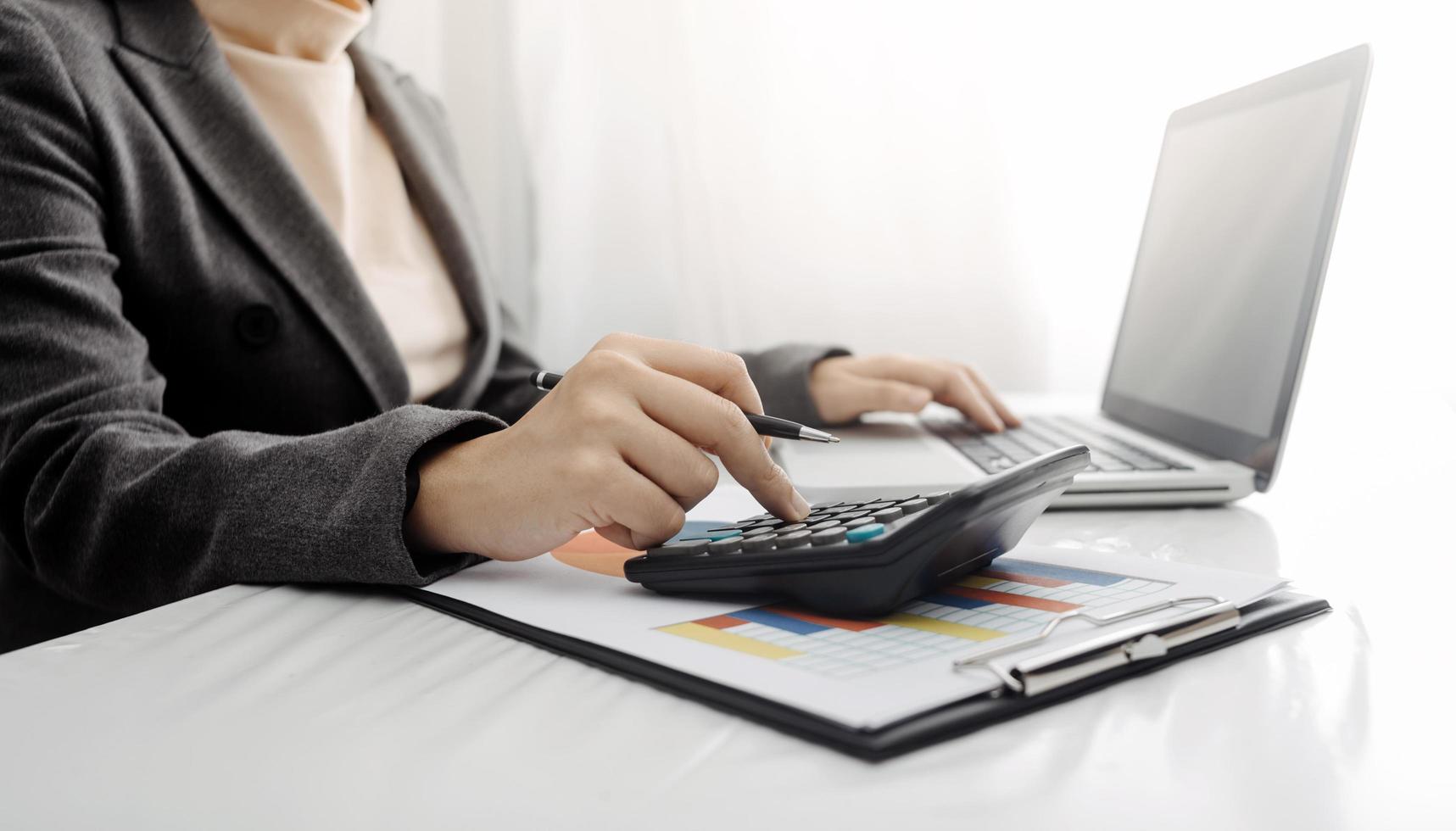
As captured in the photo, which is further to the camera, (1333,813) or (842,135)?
(842,135)

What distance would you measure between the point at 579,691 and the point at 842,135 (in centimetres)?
128

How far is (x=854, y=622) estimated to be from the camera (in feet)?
1.33

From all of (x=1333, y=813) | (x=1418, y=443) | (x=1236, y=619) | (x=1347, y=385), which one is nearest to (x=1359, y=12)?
(x=1347, y=385)

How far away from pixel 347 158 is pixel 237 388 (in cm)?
27

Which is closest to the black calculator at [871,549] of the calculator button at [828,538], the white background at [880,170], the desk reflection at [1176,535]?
the calculator button at [828,538]

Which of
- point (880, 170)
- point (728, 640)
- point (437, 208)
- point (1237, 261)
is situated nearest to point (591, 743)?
point (728, 640)

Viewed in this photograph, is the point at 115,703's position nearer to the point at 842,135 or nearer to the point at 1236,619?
the point at 1236,619

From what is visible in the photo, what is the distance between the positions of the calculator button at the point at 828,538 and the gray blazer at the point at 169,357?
20cm

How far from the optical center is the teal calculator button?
40 centimetres

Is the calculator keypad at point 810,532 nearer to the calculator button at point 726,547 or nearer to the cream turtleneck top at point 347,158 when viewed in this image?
the calculator button at point 726,547

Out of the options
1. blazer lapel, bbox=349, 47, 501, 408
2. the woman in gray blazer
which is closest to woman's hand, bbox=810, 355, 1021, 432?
the woman in gray blazer

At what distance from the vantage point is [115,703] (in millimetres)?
363

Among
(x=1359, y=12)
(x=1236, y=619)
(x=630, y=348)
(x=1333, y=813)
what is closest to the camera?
(x=1333, y=813)

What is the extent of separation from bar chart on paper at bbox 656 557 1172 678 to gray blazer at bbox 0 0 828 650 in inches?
7.0
